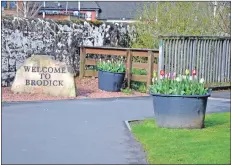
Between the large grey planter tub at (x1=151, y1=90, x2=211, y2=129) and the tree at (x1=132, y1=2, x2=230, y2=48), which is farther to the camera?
the tree at (x1=132, y1=2, x2=230, y2=48)

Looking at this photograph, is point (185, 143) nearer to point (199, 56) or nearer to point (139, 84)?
point (139, 84)

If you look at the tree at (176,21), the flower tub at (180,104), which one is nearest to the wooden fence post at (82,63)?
the tree at (176,21)

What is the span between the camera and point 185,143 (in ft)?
24.7

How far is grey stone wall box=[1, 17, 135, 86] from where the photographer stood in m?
14.4

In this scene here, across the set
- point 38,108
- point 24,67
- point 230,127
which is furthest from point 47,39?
point 230,127

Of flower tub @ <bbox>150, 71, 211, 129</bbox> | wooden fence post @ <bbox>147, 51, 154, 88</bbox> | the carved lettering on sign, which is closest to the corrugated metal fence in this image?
wooden fence post @ <bbox>147, 51, 154, 88</bbox>

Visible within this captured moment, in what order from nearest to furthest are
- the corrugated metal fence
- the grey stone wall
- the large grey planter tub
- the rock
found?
the large grey planter tub
the rock
the grey stone wall
the corrugated metal fence

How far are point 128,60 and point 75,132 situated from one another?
714 cm

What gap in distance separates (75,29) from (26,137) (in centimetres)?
965

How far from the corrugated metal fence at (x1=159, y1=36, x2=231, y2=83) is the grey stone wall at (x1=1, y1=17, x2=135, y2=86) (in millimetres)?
3529

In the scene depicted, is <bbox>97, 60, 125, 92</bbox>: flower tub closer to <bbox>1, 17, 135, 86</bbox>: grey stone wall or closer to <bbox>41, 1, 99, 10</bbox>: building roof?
<bbox>1, 17, 135, 86</bbox>: grey stone wall

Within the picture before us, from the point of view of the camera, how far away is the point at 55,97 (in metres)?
12.7

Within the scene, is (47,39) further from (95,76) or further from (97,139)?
(97,139)

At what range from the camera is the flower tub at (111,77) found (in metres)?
A: 14.4
